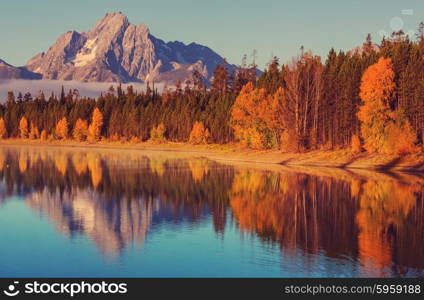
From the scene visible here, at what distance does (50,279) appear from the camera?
2164 centimetres

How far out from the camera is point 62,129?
19150 cm

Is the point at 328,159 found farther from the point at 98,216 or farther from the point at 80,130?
the point at 80,130

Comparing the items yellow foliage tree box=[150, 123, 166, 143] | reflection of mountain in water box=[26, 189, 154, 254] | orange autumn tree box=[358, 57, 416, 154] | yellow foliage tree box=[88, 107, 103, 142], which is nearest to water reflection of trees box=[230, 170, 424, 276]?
reflection of mountain in water box=[26, 189, 154, 254]

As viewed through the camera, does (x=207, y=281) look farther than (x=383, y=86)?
No

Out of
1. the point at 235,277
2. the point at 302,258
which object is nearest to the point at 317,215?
the point at 302,258

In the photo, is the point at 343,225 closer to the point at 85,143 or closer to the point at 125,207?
the point at 125,207

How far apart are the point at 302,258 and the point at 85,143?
16312 centimetres

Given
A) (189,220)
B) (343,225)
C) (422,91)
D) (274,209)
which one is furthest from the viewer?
(422,91)

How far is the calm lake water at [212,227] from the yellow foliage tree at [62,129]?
444 ft

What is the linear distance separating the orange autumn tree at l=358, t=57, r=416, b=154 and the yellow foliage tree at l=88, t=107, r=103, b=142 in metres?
115

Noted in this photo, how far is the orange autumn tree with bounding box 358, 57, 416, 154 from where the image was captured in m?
76.8

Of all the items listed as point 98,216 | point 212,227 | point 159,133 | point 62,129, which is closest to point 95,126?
point 62,129

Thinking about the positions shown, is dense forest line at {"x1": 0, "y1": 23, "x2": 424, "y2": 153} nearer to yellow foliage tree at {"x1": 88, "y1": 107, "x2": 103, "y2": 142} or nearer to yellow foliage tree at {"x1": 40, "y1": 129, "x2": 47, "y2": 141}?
yellow foliage tree at {"x1": 88, "y1": 107, "x2": 103, "y2": 142}

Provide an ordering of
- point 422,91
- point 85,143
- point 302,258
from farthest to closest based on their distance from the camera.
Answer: point 85,143 → point 422,91 → point 302,258
